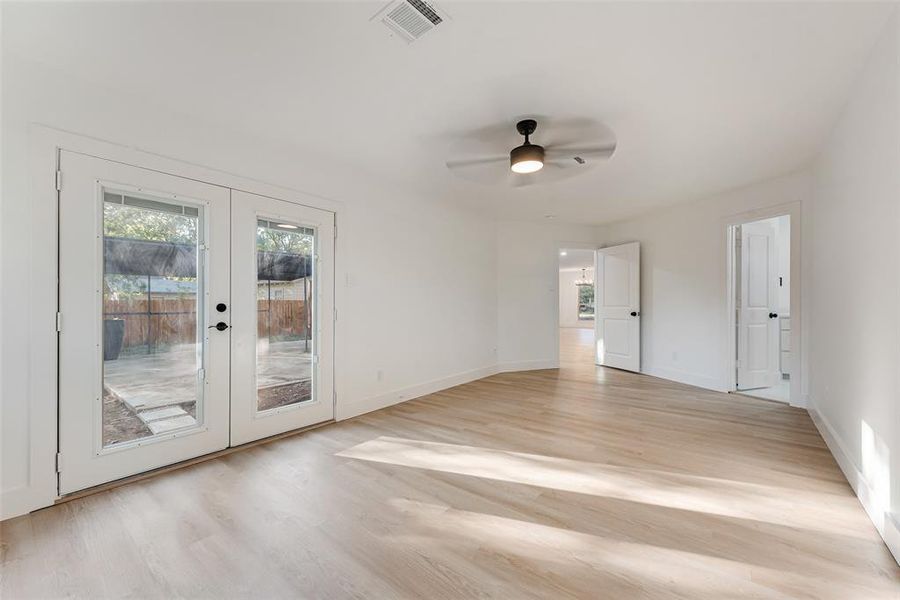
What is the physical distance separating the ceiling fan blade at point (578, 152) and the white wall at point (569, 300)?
1406cm

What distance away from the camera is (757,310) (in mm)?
4816

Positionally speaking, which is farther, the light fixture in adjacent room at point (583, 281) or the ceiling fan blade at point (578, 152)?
the light fixture in adjacent room at point (583, 281)

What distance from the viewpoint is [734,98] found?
243 cm

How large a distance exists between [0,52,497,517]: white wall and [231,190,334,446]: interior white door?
196 millimetres

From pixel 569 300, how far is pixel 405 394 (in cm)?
1344

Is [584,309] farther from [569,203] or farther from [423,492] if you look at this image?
[423,492]

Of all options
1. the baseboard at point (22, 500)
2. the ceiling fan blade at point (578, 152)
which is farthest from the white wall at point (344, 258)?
the ceiling fan blade at point (578, 152)

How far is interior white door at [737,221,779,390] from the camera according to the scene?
470 cm

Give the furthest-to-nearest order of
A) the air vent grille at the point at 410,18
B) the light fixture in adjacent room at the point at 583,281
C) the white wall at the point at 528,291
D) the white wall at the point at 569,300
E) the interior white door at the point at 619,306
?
the white wall at the point at 569,300 < the light fixture in adjacent room at the point at 583,281 < the white wall at the point at 528,291 < the interior white door at the point at 619,306 < the air vent grille at the point at 410,18

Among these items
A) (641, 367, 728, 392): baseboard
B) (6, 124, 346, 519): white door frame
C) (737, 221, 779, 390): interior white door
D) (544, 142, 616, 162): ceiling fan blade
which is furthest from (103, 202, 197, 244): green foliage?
(737, 221, 779, 390): interior white door

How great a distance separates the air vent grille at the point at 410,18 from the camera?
1675mm

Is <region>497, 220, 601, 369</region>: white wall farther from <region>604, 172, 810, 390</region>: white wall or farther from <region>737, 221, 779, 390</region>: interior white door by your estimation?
<region>737, 221, 779, 390</region>: interior white door

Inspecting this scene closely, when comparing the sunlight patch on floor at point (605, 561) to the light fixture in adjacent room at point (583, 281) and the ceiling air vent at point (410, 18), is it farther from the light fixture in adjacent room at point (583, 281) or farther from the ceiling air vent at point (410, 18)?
the light fixture in adjacent room at point (583, 281)

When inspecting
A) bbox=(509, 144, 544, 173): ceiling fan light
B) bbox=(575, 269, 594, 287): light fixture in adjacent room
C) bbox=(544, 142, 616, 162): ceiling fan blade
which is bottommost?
bbox=(575, 269, 594, 287): light fixture in adjacent room
